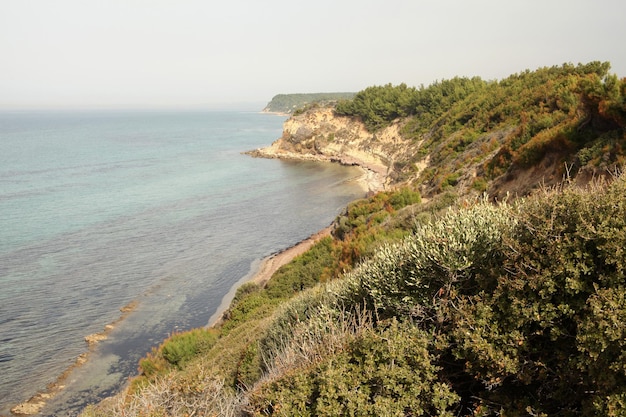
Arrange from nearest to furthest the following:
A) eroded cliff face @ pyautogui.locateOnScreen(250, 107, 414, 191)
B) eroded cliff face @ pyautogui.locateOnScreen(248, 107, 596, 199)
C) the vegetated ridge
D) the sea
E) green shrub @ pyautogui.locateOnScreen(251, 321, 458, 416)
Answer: the vegetated ridge < green shrub @ pyautogui.locateOnScreen(251, 321, 458, 416) < eroded cliff face @ pyautogui.locateOnScreen(248, 107, 596, 199) < the sea < eroded cliff face @ pyautogui.locateOnScreen(250, 107, 414, 191)

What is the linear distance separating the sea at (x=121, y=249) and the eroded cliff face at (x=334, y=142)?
919 cm

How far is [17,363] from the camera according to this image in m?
20.3

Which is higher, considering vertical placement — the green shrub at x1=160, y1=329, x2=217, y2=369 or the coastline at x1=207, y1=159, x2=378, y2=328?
the green shrub at x1=160, y1=329, x2=217, y2=369

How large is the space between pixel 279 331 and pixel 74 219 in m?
39.1

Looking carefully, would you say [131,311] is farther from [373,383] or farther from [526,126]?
[526,126]

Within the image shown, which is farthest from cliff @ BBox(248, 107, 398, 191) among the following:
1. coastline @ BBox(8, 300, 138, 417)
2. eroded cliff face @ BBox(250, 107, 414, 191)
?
coastline @ BBox(8, 300, 138, 417)

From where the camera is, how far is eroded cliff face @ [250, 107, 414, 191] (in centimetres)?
7944

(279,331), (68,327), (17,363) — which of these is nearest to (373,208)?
(279,331)

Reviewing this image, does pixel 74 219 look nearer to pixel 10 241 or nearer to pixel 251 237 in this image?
pixel 10 241

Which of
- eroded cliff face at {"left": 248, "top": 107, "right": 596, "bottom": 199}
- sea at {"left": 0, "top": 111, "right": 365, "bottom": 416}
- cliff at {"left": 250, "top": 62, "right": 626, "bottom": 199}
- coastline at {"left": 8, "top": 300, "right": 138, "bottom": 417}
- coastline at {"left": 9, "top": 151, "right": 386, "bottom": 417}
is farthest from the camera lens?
sea at {"left": 0, "top": 111, "right": 365, "bottom": 416}

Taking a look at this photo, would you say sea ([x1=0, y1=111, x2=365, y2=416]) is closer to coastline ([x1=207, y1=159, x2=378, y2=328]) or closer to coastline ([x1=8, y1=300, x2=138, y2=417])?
coastline ([x1=8, y1=300, x2=138, y2=417])

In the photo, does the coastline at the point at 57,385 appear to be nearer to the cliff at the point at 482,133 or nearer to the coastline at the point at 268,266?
the coastline at the point at 268,266

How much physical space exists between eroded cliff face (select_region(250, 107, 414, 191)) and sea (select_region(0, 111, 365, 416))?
9.19 meters

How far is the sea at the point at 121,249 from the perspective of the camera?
21203 millimetres
